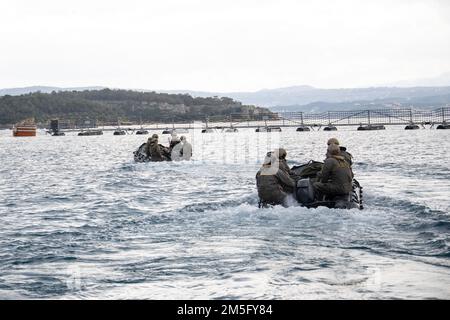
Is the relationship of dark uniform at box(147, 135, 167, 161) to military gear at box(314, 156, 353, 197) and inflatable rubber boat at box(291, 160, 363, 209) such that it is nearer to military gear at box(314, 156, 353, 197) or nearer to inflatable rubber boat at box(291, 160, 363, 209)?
inflatable rubber boat at box(291, 160, 363, 209)

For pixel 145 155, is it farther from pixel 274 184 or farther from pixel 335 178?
pixel 335 178

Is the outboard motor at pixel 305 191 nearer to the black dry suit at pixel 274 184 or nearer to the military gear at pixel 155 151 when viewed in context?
the black dry suit at pixel 274 184

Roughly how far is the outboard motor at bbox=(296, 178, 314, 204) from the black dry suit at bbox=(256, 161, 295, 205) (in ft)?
0.68

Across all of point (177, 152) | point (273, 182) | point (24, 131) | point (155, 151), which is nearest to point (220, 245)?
point (273, 182)

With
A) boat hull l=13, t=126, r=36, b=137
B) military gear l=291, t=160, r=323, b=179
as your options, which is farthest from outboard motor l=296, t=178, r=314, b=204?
boat hull l=13, t=126, r=36, b=137

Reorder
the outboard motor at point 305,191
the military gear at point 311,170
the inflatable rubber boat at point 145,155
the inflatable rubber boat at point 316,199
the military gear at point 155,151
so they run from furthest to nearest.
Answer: the inflatable rubber boat at point 145,155, the military gear at point 155,151, the military gear at point 311,170, the outboard motor at point 305,191, the inflatable rubber boat at point 316,199

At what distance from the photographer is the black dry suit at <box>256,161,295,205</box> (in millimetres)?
16406

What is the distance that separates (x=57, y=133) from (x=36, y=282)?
406 ft

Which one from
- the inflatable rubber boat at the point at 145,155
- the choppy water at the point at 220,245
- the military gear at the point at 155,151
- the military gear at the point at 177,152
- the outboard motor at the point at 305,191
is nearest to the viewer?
the choppy water at the point at 220,245

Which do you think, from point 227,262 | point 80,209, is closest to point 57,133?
point 80,209

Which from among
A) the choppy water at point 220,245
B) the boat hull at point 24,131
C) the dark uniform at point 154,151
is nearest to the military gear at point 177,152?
the dark uniform at point 154,151

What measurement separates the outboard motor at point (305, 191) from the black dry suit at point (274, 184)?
0.21 m

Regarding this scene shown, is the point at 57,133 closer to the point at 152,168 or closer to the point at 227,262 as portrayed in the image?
the point at 152,168

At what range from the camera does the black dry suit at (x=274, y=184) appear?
16406 mm
